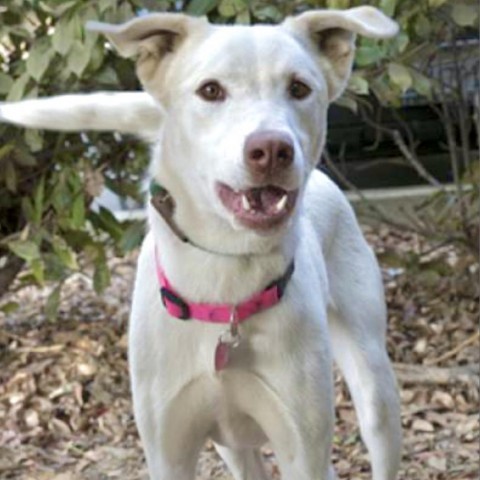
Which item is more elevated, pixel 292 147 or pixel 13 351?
pixel 292 147

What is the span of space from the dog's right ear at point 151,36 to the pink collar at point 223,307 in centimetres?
54

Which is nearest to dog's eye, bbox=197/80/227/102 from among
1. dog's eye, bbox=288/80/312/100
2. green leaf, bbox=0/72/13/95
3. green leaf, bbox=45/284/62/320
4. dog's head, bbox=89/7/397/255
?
dog's head, bbox=89/7/397/255

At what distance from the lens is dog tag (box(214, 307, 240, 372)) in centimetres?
280

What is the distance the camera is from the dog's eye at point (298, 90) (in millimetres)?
2644

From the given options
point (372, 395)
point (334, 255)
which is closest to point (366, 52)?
point (334, 255)

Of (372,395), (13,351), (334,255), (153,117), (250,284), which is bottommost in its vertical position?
(13,351)

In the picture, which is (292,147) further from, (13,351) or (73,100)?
(13,351)

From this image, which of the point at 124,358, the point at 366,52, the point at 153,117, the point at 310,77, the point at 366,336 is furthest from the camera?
the point at 124,358

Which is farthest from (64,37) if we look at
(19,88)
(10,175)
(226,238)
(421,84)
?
(226,238)

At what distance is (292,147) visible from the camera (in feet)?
7.94

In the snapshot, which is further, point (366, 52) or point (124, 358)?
point (124, 358)

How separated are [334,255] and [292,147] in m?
1.12

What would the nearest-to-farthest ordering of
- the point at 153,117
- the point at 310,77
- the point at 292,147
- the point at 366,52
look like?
the point at 292,147 < the point at 310,77 < the point at 153,117 < the point at 366,52

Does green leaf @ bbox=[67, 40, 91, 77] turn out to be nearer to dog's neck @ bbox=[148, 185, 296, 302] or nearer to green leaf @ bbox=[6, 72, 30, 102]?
green leaf @ bbox=[6, 72, 30, 102]
